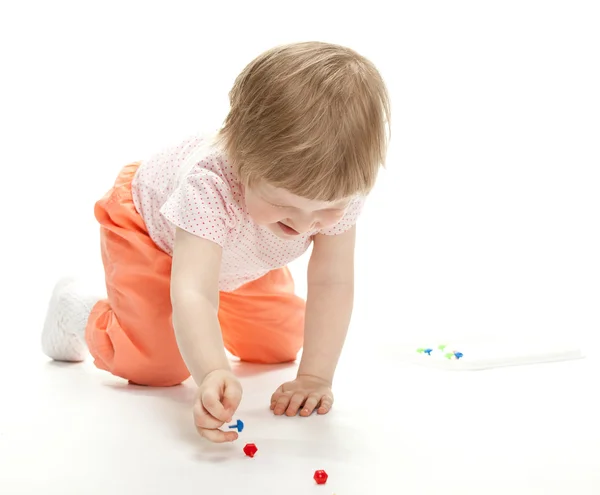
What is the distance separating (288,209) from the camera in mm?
1092

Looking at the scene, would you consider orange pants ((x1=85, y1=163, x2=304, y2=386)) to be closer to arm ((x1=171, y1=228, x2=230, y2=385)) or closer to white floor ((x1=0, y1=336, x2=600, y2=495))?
white floor ((x1=0, y1=336, x2=600, y2=495))

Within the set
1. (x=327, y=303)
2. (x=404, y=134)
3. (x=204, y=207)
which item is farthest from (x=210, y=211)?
(x=404, y=134)

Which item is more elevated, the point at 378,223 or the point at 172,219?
the point at 172,219

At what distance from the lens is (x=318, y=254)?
1.32 metres

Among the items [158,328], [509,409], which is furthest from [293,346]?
[509,409]

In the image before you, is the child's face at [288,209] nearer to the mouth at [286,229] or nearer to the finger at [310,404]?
the mouth at [286,229]

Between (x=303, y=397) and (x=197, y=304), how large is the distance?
205 mm

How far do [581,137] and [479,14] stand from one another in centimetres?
42

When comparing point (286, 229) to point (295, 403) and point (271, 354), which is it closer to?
point (295, 403)

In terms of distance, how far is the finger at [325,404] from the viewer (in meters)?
1.20

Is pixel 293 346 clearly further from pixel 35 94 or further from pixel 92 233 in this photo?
pixel 35 94

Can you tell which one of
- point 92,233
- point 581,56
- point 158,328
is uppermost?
point 581,56

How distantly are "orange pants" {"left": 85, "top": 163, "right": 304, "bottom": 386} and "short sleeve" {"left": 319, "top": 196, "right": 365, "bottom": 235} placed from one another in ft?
0.90

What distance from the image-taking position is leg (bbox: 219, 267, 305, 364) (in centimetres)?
151
